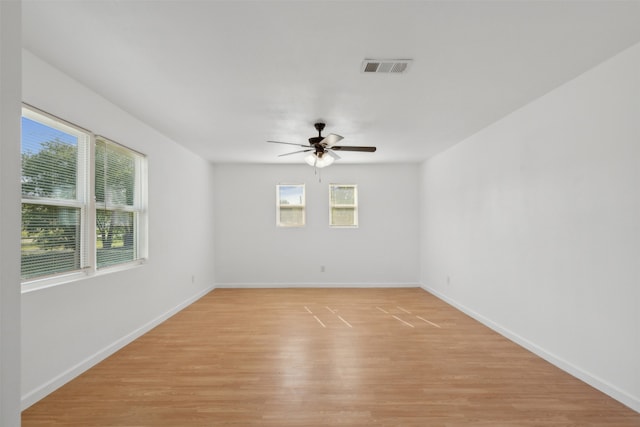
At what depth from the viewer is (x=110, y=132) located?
3361mm

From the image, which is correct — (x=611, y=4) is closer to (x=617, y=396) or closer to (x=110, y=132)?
(x=617, y=396)

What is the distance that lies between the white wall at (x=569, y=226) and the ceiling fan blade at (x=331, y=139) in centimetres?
197

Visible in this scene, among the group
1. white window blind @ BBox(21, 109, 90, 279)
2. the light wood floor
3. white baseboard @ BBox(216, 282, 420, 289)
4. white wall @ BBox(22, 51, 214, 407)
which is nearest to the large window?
white window blind @ BBox(21, 109, 90, 279)

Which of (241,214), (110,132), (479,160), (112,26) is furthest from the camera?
(241,214)

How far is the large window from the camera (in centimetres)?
248

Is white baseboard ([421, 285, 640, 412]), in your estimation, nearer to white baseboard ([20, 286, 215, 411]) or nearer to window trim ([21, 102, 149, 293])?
white baseboard ([20, 286, 215, 411])

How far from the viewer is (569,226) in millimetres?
2938

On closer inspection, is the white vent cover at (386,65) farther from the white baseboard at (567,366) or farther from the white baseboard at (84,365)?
the white baseboard at (84,365)

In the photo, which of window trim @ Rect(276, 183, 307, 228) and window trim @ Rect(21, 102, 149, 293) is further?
window trim @ Rect(276, 183, 307, 228)

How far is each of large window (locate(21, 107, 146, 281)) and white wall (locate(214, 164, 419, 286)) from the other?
A: 9.62 ft

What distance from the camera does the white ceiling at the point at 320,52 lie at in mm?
1922

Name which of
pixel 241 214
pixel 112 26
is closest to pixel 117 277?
pixel 112 26

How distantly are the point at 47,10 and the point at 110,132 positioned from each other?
160 cm

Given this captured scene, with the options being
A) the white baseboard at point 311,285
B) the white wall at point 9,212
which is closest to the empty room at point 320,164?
the white wall at point 9,212
